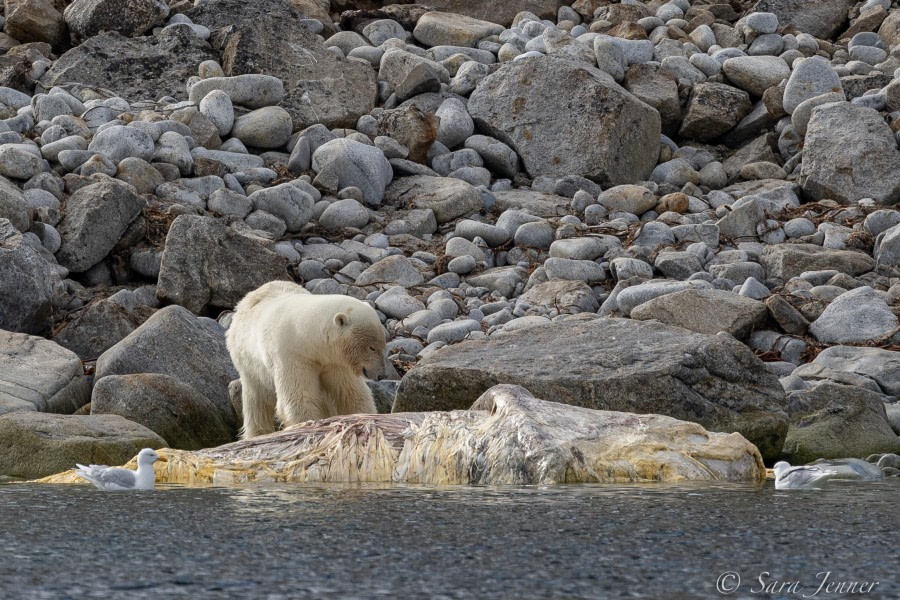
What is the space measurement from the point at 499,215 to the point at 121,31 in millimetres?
7043

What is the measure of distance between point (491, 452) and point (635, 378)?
2.40 metres

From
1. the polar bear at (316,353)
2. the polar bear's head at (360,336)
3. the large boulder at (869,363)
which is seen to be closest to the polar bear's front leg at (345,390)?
the polar bear at (316,353)

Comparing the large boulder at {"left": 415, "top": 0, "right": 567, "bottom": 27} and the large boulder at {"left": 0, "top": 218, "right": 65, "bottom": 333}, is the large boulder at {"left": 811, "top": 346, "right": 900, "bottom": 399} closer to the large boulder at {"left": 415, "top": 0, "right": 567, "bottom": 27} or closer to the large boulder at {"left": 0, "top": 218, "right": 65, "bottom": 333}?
the large boulder at {"left": 0, "top": 218, "right": 65, "bottom": 333}

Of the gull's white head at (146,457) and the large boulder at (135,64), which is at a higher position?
the large boulder at (135,64)

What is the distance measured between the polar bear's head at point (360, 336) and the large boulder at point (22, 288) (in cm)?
449

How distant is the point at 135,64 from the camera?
17703 mm

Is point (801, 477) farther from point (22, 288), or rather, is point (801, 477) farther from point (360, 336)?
point (22, 288)

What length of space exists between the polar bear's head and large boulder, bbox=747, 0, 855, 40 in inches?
588

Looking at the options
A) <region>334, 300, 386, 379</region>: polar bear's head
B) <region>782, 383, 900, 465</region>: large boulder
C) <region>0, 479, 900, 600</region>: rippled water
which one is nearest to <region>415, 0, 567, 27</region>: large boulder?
<region>782, 383, 900, 465</region>: large boulder

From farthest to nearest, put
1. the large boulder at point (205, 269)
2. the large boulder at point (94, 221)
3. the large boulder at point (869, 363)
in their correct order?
the large boulder at point (94, 221) → the large boulder at point (205, 269) → the large boulder at point (869, 363)

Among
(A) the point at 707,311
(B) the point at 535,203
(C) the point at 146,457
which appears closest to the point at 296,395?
(C) the point at 146,457

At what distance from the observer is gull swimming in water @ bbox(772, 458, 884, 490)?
6258mm

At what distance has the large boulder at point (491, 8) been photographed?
21.6m

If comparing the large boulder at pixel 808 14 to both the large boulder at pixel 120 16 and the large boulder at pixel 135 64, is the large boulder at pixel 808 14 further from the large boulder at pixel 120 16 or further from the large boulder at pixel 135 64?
the large boulder at pixel 120 16
